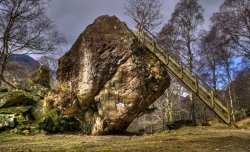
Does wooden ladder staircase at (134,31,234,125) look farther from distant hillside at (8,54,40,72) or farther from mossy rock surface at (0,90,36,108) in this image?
distant hillside at (8,54,40,72)

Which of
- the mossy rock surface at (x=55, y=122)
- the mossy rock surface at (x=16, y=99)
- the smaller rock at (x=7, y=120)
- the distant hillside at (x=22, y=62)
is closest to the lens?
the smaller rock at (x=7, y=120)

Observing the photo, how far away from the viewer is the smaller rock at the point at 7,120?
18.1 metres

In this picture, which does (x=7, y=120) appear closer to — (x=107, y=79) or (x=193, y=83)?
(x=107, y=79)

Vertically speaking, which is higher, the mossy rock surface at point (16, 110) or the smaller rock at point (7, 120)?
the mossy rock surface at point (16, 110)

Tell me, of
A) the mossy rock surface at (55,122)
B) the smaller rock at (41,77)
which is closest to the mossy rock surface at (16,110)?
the mossy rock surface at (55,122)

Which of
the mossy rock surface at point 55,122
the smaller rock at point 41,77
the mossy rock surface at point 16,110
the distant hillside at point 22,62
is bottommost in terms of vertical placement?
the mossy rock surface at point 55,122

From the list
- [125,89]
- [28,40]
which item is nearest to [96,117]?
[125,89]

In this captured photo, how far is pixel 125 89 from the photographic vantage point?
17359 mm

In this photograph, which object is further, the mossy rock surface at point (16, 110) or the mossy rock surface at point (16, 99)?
the mossy rock surface at point (16, 99)

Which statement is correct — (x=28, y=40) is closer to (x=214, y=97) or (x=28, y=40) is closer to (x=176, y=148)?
(x=214, y=97)

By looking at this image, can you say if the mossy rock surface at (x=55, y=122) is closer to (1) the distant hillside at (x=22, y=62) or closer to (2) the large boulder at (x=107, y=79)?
(2) the large boulder at (x=107, y=79)

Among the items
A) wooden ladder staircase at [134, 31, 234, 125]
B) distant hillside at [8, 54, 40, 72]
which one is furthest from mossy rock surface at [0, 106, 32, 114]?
wooden ladder staircase at [134, 31, 234, 125]

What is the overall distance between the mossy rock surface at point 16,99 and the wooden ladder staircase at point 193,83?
864cm

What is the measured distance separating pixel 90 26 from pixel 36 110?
6.65 meters
